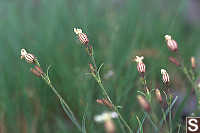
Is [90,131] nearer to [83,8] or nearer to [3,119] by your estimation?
[3,119]

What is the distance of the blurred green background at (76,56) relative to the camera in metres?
1.46

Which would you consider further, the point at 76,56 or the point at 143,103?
the point at 76,56

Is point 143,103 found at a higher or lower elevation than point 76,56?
lower

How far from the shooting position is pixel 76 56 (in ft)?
5.85

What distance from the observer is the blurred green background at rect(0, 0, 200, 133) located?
1.46 meters

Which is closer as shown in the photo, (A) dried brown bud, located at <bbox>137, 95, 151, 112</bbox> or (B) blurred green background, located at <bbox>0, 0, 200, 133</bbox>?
(A) dried brown bud, located at <bbox>137, 95, 151, 112</bbox>

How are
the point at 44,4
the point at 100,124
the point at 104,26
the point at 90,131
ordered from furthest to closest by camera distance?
the point at 44,4 < the point at 104,26 < the point at 100,124 < the point at 90,131

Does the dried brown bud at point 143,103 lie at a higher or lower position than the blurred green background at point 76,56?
lower

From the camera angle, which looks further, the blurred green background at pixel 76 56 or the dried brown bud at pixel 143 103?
the blurred green background at pixel 76 56

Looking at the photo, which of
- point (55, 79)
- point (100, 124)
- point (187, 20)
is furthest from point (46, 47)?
point (187, 20)

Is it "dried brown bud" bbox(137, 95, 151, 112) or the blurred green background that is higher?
the blurred green background

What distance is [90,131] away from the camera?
48.4 inches

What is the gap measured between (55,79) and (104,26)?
67 cm

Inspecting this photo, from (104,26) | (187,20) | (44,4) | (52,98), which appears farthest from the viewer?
(187,20)
